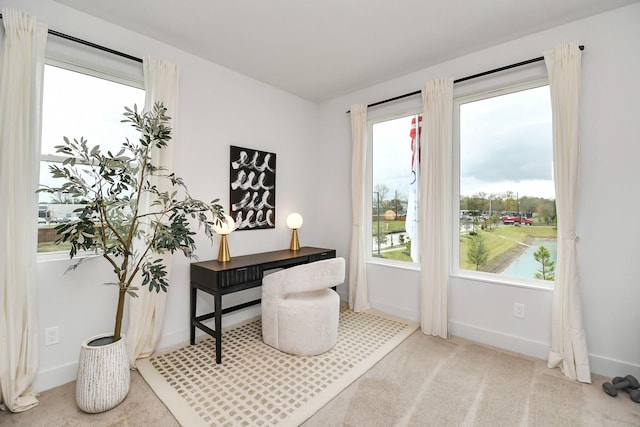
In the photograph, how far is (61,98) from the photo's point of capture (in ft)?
7.08

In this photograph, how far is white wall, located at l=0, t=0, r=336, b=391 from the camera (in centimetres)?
209

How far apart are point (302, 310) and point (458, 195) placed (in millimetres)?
1888

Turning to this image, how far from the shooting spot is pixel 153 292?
243cm

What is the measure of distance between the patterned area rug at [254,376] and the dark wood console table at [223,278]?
0.21m

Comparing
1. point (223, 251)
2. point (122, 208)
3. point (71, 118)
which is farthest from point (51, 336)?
point (71, 118)

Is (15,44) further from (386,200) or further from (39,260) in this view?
(386,200)

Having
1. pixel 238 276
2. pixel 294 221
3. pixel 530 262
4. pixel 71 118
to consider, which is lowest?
pixel 238 276

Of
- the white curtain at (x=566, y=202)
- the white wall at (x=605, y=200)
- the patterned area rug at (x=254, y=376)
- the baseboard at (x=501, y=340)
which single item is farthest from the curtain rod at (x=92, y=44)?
the baseboard at (x=501, y=340)

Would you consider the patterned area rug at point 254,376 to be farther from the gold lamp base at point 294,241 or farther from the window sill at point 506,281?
the gold lamp base at point 294,241

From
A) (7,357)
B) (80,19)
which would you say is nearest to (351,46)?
(80,19)

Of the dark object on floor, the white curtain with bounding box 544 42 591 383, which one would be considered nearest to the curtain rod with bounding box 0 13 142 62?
the white curtain with bounding box 544 42 591 383

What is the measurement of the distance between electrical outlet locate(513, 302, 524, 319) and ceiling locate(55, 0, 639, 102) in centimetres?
231

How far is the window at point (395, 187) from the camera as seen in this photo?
3.33 m

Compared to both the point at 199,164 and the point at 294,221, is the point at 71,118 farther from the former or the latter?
the point at 294,221
